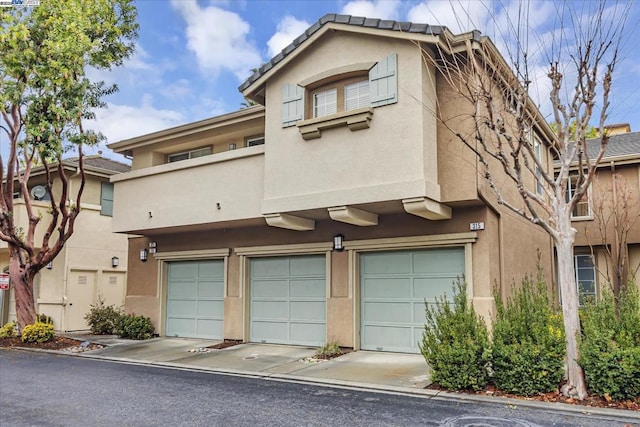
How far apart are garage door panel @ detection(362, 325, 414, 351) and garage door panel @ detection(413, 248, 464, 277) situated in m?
1.37

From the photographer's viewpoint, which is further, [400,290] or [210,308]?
[210,308]

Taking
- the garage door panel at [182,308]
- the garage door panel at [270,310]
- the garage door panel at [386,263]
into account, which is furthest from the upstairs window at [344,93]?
the garage door panel at [182,308]

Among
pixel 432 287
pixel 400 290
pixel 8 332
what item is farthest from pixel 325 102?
pixel 8 332

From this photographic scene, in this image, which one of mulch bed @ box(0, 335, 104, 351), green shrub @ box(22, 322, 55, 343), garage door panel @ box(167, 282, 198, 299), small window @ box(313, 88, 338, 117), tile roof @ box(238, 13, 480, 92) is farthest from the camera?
garage door panel @ box(167, 282, 198, 299)

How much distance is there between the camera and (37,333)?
45.3 ft

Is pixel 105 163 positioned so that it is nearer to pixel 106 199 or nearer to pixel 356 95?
pixel 106 199

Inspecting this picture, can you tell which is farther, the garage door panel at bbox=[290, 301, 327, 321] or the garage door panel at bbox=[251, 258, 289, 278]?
the garage door panel at bbox=[251, 258, 289, 278]

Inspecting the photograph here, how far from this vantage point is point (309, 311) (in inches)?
497

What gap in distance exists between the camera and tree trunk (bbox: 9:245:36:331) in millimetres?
14641

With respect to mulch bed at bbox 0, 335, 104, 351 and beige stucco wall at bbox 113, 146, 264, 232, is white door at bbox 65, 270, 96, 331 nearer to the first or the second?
mulch bed at bbox 0, 335, 104, 351

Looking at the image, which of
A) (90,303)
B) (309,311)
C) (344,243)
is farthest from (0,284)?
(344,243)

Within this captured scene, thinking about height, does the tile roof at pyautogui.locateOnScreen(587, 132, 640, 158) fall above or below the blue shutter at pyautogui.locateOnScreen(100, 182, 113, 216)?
above

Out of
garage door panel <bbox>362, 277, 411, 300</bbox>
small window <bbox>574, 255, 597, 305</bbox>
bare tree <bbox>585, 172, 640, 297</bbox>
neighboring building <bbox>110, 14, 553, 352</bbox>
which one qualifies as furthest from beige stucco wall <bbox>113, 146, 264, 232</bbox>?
small window <bbox>574, 255, 597, 305</bbox>

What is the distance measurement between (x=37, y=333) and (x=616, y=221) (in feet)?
53.8
